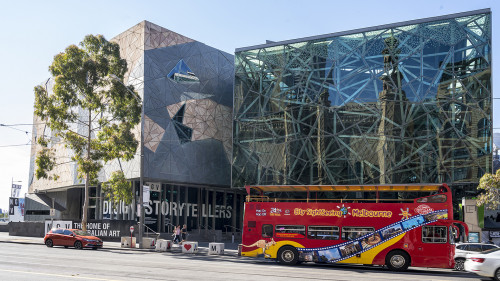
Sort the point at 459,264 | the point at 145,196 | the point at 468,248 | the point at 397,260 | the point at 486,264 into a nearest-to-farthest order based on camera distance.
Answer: the point at 486,264
the point at 397,260
the point at 459,264
the point at 468,248
the point at 145,196

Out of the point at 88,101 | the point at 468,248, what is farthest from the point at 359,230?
the point at 88,101

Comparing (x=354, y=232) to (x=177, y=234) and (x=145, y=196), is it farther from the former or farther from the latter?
(x=177, y=234)

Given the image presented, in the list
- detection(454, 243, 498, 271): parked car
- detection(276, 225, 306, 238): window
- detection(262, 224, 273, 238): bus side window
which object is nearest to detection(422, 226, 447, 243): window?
detection(454, 243, 498, 271): parked car

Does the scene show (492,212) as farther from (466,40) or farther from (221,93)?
(221,93)

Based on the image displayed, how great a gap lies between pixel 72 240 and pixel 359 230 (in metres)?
18.7

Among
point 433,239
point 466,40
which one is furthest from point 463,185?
point 433,239

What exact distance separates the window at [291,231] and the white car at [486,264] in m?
7.94

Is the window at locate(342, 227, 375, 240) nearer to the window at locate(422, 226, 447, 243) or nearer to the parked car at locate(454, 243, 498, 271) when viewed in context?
the window at locate(422, 226, 447, 243)

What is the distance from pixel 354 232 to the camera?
22.7 metres

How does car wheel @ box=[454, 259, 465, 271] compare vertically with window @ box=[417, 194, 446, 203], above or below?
below

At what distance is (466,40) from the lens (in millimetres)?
37156

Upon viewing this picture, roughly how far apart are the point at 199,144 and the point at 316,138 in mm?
11838

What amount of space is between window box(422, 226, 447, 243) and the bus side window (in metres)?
7.14

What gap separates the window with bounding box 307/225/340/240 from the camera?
2302cm
